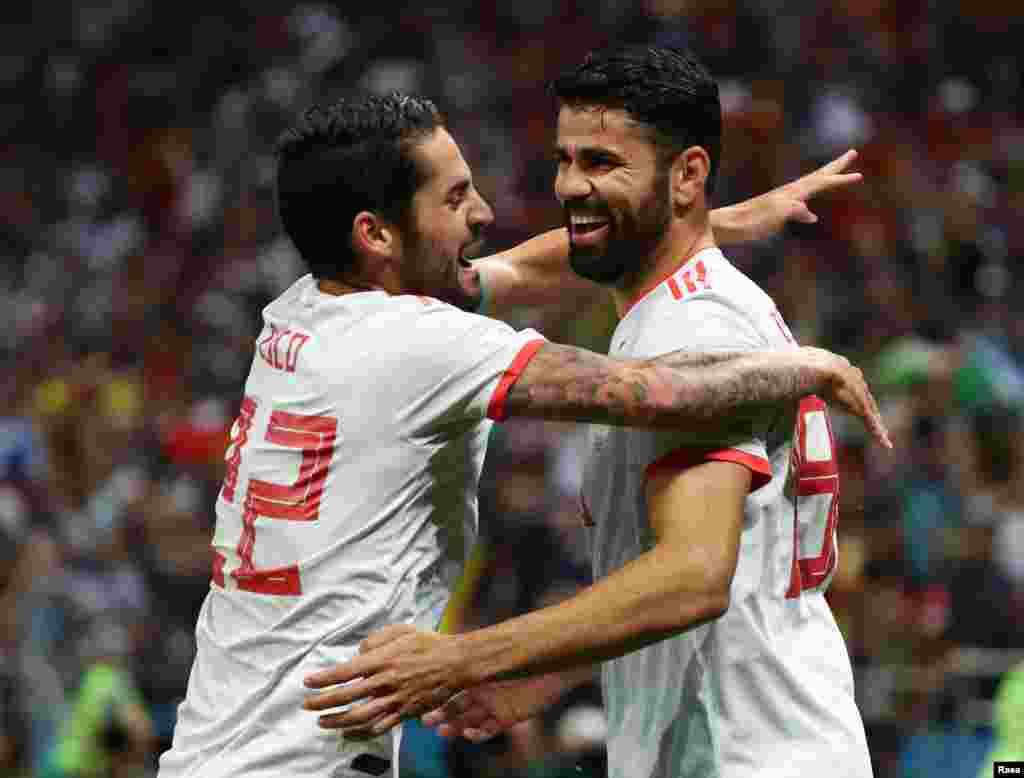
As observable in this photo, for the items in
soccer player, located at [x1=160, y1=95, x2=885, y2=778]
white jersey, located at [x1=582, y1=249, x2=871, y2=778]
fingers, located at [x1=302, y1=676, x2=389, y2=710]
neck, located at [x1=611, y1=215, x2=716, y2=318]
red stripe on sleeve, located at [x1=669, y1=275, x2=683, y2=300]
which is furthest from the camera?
neck, located at [x1=611, y1=215, x2=716, y2=318]

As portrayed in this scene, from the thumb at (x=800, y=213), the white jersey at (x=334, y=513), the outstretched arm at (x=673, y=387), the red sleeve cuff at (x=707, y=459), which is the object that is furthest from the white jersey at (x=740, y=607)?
the thumb at (x=800, y=213)

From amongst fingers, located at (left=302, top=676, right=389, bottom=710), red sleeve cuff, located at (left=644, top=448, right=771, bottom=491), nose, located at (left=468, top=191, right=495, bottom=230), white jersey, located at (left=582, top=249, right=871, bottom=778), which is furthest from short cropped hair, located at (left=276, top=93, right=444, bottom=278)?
fingers, located at (left=302, top=676, right=389, bottom=710)

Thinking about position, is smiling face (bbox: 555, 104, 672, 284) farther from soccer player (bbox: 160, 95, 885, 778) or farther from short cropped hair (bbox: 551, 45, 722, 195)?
soccer player (bbox: 160, 95, 885, 778)

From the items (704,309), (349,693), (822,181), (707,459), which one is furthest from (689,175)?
(349,693)

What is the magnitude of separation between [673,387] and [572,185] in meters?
0.59

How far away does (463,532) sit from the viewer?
3.53 m

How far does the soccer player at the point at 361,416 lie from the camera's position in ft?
10.6

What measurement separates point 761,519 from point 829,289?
21.7 feet

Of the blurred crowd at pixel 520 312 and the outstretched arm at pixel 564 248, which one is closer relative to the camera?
the outstretched arm at pixel 564 248

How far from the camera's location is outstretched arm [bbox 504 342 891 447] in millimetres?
3168

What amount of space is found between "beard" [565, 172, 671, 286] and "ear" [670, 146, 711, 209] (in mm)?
29

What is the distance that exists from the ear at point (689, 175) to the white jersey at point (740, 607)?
131 mm

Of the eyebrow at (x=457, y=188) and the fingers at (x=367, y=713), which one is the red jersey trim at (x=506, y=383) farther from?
the fingers at (x=367, y=713)

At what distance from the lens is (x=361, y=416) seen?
3293 millimetres
